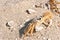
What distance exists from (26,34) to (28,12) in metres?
0.35

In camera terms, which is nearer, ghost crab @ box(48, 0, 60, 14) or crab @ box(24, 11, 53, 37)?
crab @ box(24, 11, 53, 37)

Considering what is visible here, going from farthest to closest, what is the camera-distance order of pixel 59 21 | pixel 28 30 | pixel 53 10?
pixel 53 10, pixel 59 21, pixel 28 30

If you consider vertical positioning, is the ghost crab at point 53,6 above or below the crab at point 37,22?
above

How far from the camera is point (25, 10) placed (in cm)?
256

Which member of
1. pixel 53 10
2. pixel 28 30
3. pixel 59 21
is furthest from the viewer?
pixel 53 10

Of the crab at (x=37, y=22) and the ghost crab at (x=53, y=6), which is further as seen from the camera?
the ghost crab at (x=53, y=6)

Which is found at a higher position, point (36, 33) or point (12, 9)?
point (12, 9)

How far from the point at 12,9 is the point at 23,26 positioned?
32 cm

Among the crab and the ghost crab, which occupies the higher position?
the ghost crab

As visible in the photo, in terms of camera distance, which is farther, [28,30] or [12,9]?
[12,9]

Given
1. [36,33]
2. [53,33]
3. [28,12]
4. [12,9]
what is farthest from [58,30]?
[12,9]

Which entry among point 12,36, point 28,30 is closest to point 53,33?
point 28,30

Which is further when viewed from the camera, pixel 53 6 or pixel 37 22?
pixel 53 6

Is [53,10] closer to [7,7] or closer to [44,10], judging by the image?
[44,10]
